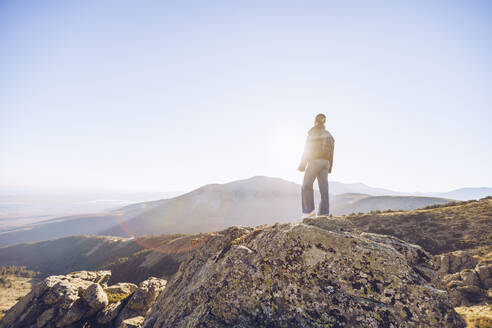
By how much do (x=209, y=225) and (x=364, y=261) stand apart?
419 ft

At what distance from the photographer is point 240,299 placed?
9.27 ft

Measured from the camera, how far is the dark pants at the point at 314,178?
282 inches

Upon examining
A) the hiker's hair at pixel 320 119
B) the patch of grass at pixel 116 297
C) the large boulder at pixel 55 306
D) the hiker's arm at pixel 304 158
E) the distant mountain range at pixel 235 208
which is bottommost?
the distant mountain range at pixel 235 208

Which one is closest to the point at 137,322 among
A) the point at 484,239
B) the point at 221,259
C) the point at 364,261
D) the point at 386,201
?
the point at 221,259

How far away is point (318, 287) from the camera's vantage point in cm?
284

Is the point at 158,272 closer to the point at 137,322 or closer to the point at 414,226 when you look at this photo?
the point at 137,322

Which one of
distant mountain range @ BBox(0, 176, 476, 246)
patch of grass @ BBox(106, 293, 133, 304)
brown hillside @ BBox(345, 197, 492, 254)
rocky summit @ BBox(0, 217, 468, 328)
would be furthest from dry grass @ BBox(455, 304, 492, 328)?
distant mountain range @ BBox(0, 176, 476, 246)

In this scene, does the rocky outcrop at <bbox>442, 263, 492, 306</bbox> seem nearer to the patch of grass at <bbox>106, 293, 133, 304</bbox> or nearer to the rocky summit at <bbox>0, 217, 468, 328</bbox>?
the rocky summit at <bbox>0, 217, 468, 328</bbox>

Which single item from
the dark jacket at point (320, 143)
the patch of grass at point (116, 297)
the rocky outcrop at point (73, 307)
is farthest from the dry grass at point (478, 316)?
the patch of grass at point (116, 297)

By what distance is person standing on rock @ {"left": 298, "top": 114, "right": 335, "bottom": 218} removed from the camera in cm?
707

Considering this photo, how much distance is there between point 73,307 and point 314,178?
1092 centimetres

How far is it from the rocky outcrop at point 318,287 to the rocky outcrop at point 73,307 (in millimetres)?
6280

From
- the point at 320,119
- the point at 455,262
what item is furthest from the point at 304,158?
the point at 455,262

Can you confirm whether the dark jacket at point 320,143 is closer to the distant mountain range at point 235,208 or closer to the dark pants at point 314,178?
the dark pants at point 314,178
